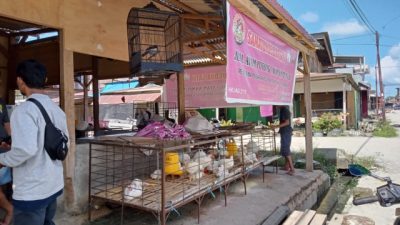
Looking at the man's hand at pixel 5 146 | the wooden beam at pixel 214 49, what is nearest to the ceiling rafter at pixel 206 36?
the wooden beam at pixel 214 49

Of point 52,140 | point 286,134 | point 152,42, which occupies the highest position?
point 152,42

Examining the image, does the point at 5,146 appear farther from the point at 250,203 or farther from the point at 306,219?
the point at 306,219

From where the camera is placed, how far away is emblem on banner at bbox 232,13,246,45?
3797 millimetres

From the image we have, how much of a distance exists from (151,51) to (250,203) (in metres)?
2.55

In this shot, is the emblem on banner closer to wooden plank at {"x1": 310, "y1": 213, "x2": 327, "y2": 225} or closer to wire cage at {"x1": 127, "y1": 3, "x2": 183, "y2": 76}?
Result: wire cage at {"x1": 127, "y1": 3, "x2": 183, "y2": 76}

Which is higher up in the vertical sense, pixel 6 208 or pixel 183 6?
pixel 183 6

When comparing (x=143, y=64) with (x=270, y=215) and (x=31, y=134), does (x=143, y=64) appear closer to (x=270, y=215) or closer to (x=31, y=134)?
(x=31, y=134)

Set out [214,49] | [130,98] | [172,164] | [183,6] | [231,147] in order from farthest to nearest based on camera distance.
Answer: [130,98] → [214,49] → [231,147] → [183,6] → [172,164]

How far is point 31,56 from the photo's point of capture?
6656 mm

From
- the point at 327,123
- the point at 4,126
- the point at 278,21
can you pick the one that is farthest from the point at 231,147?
the point at 327,123

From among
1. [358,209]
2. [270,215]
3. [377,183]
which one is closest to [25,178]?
[270,215]

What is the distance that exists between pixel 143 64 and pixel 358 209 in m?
4.61

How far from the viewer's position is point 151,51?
4184mm

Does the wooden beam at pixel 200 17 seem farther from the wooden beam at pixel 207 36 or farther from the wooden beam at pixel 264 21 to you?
the wooden beam at pixel 264 21
